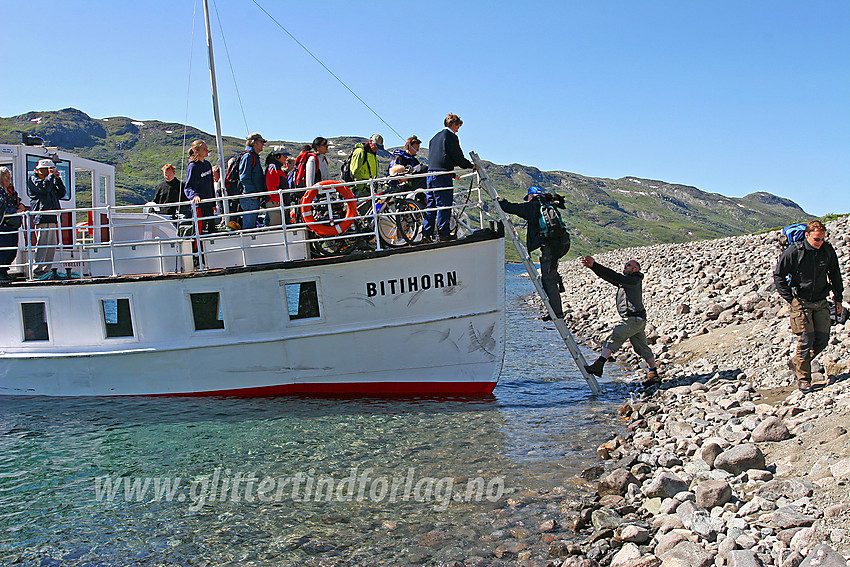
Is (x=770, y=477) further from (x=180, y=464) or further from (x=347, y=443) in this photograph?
(x=180, y=464)

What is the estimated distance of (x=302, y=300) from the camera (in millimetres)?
11836

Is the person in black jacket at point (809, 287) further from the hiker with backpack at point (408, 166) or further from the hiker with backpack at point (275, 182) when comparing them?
the hiker with backpack at point (275, 182)

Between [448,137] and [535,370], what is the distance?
606 cm

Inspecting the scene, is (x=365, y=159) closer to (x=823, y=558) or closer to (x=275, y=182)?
(x=275, y=182)

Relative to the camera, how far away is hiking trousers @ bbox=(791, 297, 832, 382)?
8.63 metres

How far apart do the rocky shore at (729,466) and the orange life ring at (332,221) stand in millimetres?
5712

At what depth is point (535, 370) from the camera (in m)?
14.9

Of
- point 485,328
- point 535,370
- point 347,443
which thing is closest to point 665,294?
point 535,370

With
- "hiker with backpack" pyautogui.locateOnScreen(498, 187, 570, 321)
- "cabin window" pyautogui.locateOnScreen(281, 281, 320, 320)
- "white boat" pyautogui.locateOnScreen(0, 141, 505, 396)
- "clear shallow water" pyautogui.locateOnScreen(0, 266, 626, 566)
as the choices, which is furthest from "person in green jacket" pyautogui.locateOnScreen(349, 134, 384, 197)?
"clear shallow water" pyautogui.locateOnScreen(0, 266, 626, 566)

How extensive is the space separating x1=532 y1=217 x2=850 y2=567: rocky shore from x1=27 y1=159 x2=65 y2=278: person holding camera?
1137 cm

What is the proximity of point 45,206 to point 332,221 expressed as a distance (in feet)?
20.5

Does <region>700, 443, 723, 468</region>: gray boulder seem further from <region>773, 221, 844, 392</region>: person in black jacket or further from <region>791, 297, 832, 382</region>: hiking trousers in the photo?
<region>791, 297, 832, 382</region>: hiking trousers

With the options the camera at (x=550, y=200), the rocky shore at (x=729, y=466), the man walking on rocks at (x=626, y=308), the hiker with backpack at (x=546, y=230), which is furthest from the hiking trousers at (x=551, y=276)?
the rocky shore at (x=729, y=466)

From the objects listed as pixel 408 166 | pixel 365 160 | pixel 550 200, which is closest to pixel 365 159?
pixel 365 160
